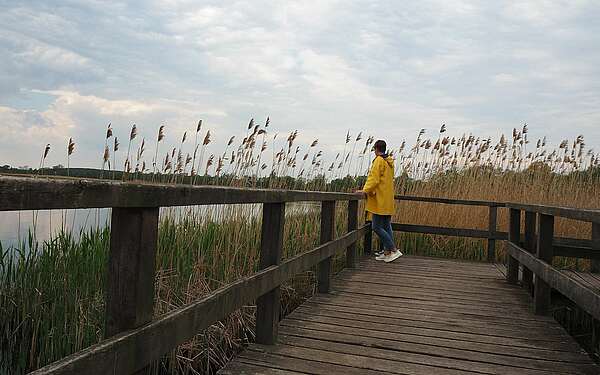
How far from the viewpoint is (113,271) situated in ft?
5.61

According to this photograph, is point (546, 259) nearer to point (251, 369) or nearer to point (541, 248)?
point (541, 248)

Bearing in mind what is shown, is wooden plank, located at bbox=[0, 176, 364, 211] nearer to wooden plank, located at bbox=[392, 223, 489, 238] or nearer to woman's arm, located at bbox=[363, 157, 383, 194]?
woman's arm, located at bbox=[363, 157, 383, 194]

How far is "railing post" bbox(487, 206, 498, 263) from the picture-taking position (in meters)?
8.05

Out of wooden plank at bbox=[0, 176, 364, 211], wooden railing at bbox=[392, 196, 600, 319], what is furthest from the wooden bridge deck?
wooden plank at bbox=[0, 176, 364, 211]

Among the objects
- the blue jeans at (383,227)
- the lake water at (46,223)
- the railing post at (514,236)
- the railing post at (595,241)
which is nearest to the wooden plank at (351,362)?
the lake water at (46,223)

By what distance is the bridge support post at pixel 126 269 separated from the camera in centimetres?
171

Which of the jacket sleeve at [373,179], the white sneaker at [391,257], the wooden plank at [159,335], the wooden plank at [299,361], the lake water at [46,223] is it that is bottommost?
the wooden plank at [299,361]

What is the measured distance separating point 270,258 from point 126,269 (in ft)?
5.60

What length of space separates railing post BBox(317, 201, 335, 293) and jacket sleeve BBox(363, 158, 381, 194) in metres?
2.01

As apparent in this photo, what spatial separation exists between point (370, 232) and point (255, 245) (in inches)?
134

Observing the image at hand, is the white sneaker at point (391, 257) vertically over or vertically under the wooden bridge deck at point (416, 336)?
over

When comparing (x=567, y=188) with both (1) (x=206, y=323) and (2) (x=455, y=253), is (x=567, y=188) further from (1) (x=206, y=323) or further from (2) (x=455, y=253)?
(1) (x=206, y=323)

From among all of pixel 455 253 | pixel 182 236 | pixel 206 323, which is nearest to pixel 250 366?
pixel 206 323

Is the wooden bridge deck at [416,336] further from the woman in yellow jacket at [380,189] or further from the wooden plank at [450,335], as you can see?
the woman in yellow jacket at [380,189]
